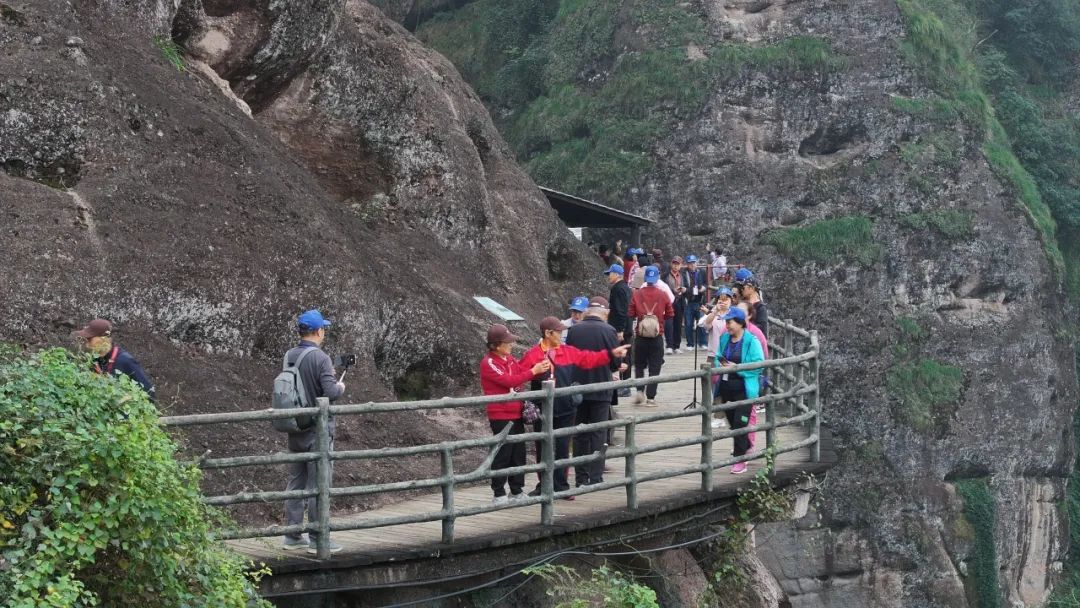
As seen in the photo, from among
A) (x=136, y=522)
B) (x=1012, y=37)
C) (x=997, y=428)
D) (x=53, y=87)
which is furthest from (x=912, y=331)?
(x=136, y=522)

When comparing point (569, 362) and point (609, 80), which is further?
point (609, 80)

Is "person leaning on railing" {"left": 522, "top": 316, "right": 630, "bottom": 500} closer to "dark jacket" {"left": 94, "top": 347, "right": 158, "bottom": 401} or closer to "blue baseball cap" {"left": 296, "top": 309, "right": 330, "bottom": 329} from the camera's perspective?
"blue baseball cap" {"left": 296, "top": 309, "right": 330, "bottom": 329}

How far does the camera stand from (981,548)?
42938 millimetres

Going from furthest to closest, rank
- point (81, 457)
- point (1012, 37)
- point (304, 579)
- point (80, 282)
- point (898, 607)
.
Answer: point (1012, 37), point (898, 607), point (80, 282), point (304, 579), point (81, 457)

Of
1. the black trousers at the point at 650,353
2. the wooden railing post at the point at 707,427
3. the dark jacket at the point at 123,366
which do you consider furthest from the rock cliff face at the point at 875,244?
the dark jacket at the point at 123,366

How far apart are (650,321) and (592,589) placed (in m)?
7.04

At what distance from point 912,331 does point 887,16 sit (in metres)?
10.2

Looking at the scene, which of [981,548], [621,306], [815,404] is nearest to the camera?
[815,404]

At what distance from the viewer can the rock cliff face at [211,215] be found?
1318cm

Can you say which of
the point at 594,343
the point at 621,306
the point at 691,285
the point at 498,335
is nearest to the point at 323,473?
→ the point at 498,335

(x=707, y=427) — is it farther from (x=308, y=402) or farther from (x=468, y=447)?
(x=308, y=402)

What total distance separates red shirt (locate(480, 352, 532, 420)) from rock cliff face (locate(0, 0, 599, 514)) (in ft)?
7.00

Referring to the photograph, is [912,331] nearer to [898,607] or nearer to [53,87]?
[898,607]

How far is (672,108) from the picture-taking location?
1770 inches
